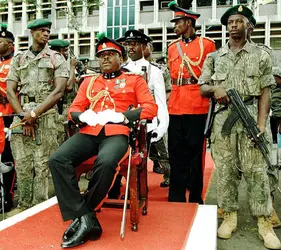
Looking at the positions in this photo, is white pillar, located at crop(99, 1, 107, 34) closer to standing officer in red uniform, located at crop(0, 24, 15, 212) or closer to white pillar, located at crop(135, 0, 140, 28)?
white pillar, located at crop(135, 0, 140, 28)

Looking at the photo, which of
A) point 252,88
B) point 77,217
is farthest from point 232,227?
point 77,217

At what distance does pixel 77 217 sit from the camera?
3.06m

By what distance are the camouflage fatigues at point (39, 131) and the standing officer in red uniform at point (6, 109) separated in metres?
0.54

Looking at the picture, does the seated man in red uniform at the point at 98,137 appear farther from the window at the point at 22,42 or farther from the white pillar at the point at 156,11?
the window at the point at 22,42

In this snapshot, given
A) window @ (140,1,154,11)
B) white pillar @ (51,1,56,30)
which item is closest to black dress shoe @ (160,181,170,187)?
window @ (140,1,154,11)

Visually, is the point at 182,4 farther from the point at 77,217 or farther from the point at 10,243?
the point at 10,243

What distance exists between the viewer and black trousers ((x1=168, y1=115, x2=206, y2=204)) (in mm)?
4430

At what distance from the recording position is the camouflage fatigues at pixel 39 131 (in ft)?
14.6

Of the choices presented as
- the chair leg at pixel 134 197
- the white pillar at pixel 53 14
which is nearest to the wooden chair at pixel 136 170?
the chair leg at pixel 134 197

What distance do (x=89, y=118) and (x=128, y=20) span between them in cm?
2493

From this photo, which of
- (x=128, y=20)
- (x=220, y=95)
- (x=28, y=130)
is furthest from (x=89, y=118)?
(x=128, y=20)

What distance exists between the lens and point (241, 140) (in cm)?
378

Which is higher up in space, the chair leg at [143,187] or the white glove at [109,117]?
the white glove at [109,117]

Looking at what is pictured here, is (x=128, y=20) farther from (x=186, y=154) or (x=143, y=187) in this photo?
(x=143, y=187)
